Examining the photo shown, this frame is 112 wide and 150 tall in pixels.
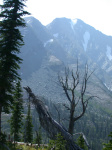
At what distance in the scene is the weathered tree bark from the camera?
6.55 meters

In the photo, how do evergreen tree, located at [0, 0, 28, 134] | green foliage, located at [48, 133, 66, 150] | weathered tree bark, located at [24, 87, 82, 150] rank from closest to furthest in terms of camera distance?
green foliage, located at [48, 133, 66, 150] → weathered tree bark, located at [24, 87, 82, 150] → evergreen tree, located at [0, 0, 28, 134]

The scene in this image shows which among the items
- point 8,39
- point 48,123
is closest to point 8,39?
point 8,39

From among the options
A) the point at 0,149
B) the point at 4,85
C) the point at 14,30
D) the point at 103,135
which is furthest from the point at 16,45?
the point at 103,135

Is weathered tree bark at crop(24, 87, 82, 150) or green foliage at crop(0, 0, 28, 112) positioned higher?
green foliage at crop(0, 0, 28, 112)

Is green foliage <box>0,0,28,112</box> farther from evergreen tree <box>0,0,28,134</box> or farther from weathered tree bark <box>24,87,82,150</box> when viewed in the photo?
weathered tree bark <box>24,87,82,150</box>

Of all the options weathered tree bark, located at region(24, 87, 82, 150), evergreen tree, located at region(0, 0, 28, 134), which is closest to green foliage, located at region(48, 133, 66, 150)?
weathered tree bark, located at region(24, 87, 82, 150)

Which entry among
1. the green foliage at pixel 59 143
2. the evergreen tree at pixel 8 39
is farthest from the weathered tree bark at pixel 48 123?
the evergreen tree at pixel 8 39

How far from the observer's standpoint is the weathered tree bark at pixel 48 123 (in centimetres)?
655

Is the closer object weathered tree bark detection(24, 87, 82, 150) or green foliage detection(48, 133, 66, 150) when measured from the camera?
green foliage detection(48, 133, 66, 150)

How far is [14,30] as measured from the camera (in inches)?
646

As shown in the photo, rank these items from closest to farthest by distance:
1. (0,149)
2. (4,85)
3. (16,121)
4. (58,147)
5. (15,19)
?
(58,147)
(0,149)
(4,85)
(15,19)
(16,121)

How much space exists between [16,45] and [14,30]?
4.89ft

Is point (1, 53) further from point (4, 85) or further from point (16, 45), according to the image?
point (4, 85)

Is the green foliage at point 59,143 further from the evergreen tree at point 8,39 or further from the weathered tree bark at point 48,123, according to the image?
the evergreen tree at point 8,39
